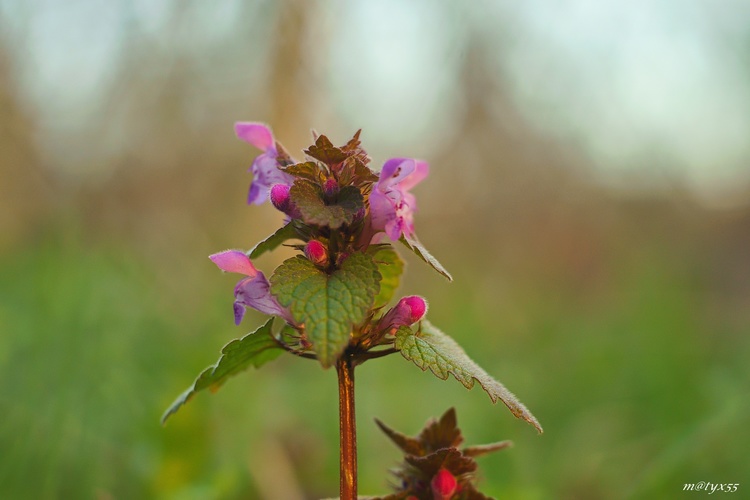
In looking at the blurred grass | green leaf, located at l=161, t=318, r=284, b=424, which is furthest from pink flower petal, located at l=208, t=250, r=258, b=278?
the blurred grass

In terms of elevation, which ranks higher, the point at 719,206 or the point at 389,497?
the point at 719,206

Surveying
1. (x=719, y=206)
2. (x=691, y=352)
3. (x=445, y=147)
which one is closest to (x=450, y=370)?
(x=691, y=352)

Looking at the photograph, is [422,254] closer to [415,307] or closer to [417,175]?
[415,307]

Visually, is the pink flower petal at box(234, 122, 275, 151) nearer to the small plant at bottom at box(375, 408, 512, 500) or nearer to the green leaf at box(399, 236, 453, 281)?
the green leaf at box(399, 236, 453, 281)

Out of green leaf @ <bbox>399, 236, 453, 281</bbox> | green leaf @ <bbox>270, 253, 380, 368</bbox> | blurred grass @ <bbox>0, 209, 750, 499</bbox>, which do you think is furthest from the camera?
blurred grass @ <bbox>0, 209, 750, 499</bbox>

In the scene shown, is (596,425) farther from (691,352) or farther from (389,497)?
(389,497)

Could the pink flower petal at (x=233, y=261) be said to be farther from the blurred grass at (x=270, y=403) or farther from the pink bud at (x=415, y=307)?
the blurred grass at (x=270, y=403)

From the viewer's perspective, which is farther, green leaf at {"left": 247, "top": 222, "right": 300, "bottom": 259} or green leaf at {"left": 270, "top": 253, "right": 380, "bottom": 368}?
green leaf at {"left": 247, "top": 222, "right": 300, "bottom": 259}
